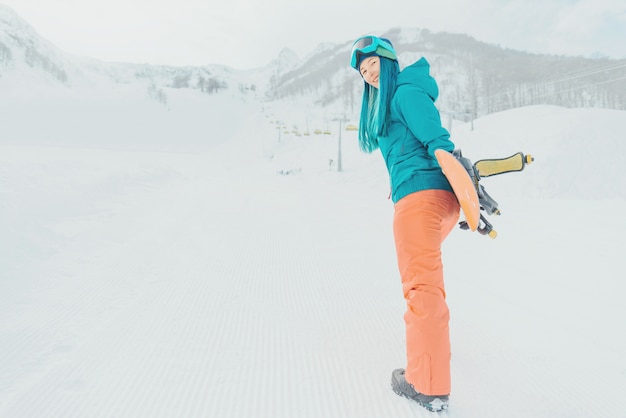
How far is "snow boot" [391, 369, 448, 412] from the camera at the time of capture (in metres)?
1.68

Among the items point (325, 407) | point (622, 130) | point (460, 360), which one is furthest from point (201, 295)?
point (622, 130)

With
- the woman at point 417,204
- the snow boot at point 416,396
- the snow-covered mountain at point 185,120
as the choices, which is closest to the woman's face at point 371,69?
the woman at point 417,204

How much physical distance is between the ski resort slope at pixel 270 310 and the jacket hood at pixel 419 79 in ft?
5.22

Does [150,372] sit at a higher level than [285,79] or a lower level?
lower

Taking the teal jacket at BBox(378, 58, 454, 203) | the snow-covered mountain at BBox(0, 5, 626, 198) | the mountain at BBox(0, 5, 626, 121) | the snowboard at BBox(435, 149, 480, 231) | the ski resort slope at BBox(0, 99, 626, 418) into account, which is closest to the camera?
the snowboard at BBox(435, 149, 480, 231)

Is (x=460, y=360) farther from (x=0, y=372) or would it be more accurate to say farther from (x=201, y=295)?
(x=0, y=372)

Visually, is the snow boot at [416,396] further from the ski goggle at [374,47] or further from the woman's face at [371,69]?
the ski goggle at [374,47]

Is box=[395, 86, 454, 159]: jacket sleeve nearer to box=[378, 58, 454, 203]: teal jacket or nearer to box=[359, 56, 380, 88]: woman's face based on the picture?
box=[378, 58, 454, 203]: teal jacket

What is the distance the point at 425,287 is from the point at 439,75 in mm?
123409

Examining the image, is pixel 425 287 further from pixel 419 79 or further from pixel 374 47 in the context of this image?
pixel 374 47

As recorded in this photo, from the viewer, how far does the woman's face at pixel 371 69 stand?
1966mm

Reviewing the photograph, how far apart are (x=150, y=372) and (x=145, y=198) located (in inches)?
271

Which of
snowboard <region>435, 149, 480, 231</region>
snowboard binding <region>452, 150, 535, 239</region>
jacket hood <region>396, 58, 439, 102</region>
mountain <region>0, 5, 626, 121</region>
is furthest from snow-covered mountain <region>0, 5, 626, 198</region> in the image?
snowboard <region>435, 149, 480, 231</region>

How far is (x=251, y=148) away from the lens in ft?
149
